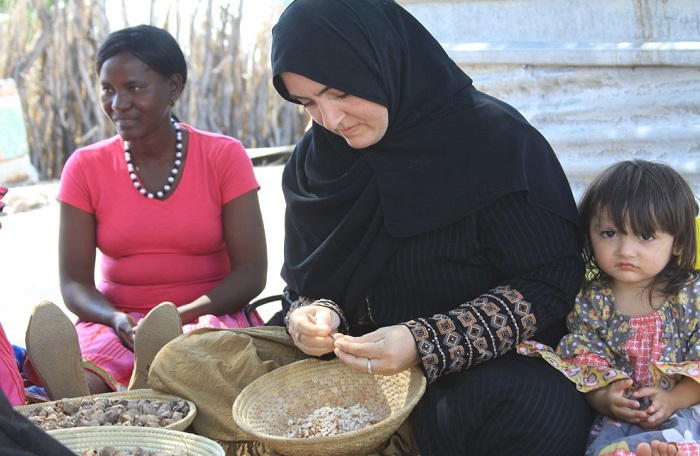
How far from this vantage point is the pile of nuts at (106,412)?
107 inches

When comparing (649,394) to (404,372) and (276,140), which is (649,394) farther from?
(276,140)

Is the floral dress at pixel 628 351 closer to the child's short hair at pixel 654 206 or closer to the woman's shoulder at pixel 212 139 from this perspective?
the child's short hair at pixel 654 206

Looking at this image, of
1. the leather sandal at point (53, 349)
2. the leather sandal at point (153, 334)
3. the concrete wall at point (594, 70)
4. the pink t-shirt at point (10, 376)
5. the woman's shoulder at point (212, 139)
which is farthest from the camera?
the concrete wall at point (594, 70)

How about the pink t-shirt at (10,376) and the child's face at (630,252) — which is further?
the pink t-shirt at (10,376)

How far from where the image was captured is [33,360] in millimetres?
3035

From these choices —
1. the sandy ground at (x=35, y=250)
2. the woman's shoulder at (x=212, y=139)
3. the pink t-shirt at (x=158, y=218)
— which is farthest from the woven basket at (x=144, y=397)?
the sandy ground at (x=35, y=250)

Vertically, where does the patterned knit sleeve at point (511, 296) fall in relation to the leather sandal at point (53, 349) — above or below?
above

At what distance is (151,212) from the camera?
142 inches

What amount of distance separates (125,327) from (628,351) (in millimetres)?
1805

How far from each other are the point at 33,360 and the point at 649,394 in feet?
6.24

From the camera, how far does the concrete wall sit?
4.09 metres

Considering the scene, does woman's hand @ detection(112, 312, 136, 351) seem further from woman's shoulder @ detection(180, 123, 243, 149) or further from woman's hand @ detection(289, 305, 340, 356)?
woman's hand @ detection(289, 305, 340, 356)

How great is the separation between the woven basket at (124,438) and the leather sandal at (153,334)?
0.59m

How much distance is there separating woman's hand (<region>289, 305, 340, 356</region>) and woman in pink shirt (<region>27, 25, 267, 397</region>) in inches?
31.2
